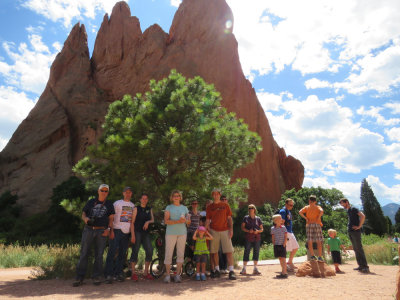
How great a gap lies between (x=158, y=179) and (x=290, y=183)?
2969cm


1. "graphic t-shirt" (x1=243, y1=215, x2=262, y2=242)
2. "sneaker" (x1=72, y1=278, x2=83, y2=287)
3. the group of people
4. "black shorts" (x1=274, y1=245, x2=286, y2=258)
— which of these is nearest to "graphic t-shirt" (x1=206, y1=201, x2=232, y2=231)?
the group of people

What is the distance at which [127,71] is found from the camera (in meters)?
35.3

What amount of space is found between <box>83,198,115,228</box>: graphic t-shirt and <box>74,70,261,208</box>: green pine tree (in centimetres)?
170

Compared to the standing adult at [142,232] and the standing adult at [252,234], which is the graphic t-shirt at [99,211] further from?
the standing adult at [252,234]

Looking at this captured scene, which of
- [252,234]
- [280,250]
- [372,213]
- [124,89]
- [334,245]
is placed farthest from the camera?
[372,213]

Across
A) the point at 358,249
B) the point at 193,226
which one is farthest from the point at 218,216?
the point at 358,249

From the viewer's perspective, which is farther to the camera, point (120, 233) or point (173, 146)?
point (173, 146)

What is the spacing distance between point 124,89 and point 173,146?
98.6ft

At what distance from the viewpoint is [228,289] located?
16.8ft

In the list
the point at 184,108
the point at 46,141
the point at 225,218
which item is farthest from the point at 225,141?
the point at 46,141

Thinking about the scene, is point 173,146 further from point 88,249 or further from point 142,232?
point 88,249

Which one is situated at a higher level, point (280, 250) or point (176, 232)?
point (176, 232)

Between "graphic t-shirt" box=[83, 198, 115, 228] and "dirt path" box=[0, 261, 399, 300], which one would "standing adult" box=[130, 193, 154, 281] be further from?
"graphic t-shirt" box=[83, 198, 115, 228]

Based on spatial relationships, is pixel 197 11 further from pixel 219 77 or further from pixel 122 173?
pixel 122 173
